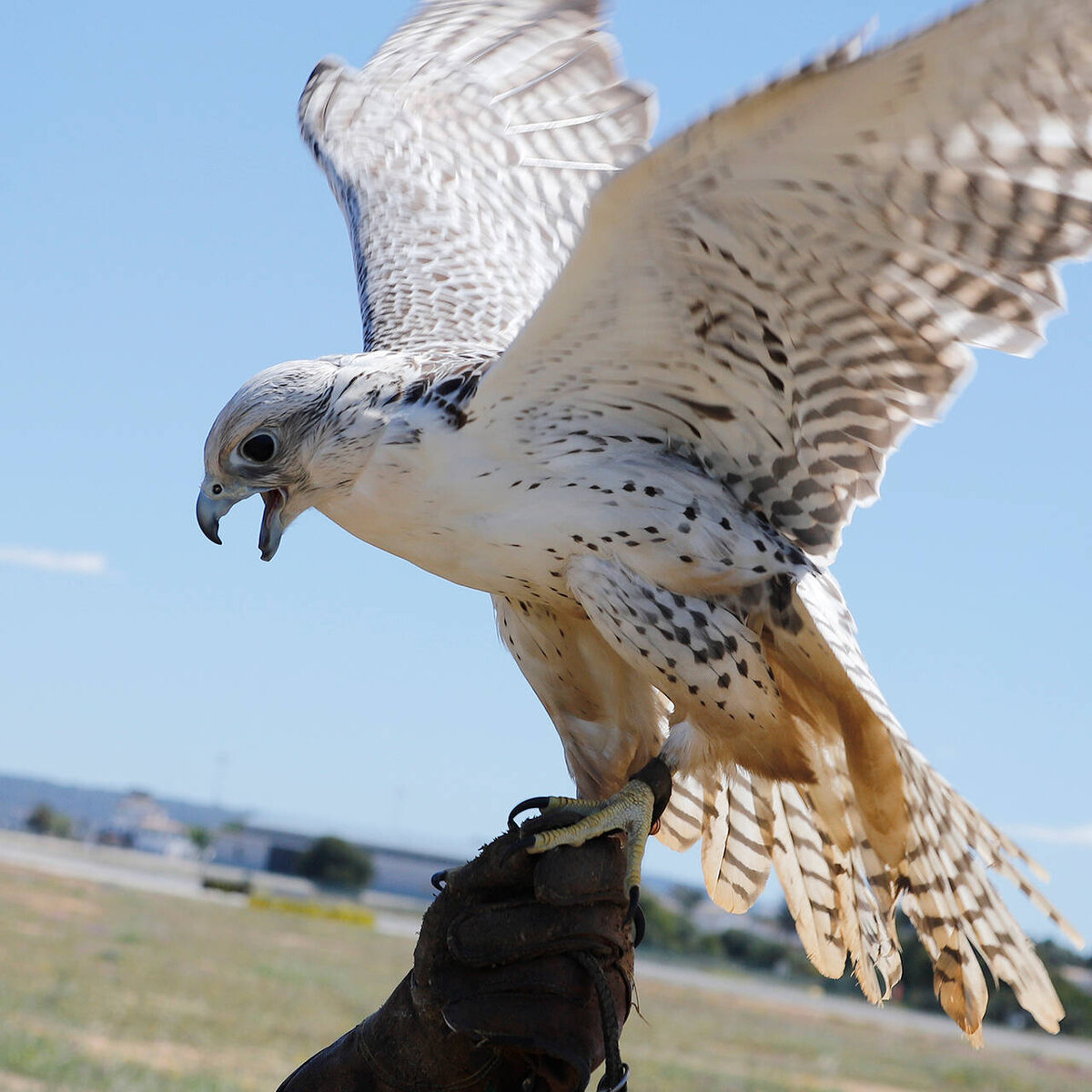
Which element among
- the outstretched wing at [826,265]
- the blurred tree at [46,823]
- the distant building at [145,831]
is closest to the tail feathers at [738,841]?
the outstretched wing at [826,265]

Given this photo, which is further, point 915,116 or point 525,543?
point 525,543

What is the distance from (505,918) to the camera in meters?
2.70

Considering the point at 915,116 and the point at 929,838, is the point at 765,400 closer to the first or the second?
the point at 915,116

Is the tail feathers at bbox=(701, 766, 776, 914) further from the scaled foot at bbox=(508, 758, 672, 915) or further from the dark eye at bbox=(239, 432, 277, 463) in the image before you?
the dark eye at bbox=(239, 432, 277, 463)

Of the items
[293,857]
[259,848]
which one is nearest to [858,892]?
[293,857]

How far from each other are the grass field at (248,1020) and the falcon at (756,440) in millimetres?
8232

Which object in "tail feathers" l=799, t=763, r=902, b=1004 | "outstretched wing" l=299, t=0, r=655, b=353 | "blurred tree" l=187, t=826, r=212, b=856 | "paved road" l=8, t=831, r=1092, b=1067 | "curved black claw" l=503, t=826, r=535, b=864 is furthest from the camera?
"blurred tree" l=187, t=826, r=212, b=856

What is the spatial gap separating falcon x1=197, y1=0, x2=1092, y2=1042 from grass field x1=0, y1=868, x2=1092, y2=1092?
8232 mm

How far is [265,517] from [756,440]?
1.18 meters

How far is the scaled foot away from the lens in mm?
2752

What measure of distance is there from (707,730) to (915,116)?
4.46 ft

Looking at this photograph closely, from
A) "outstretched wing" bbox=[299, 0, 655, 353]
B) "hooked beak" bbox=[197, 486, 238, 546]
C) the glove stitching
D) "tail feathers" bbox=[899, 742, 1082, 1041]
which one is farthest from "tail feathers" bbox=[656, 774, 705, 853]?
"outstretched wing" bbox=[299, 0, 655, 353]

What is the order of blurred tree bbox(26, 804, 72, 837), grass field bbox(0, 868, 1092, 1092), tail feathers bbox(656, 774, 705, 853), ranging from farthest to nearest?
blurred tree bbox(26, 804, 72, 837) → grass field bbox(0, 868, 1092, 1092) → tail feathers bbox(656, 774, 705, 853)

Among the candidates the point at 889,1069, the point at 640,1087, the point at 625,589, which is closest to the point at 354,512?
the point at 625,589
